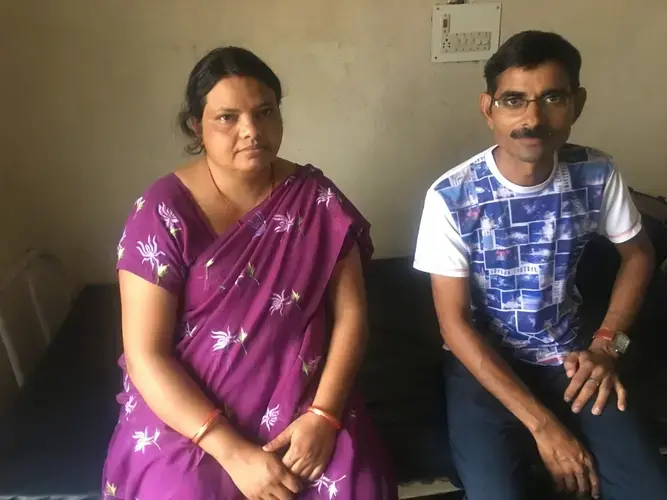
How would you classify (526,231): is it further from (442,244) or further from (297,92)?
(297,92)

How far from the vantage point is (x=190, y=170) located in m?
1.31

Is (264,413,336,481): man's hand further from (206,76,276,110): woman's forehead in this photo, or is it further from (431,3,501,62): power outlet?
(431,3,501,62): power outlet

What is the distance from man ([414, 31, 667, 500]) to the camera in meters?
1.24

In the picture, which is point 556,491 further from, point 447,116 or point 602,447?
point 447,116

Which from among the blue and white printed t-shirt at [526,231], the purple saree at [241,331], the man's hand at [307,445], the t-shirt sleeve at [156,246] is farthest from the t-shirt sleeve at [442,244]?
the t-shirt sleeve at [156,246]

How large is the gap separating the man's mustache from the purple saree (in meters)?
0.36

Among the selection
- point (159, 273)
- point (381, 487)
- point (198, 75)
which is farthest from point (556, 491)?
point (198, 75)

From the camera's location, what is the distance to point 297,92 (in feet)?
6.07

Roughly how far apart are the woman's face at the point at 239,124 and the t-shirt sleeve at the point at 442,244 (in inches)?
13.9

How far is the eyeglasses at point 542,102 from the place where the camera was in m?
1.24

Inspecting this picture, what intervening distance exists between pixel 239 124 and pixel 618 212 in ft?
2.62

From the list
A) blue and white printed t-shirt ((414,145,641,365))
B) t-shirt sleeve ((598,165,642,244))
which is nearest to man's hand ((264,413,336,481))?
blue and white printed t-shirt ((414,145,641,365))

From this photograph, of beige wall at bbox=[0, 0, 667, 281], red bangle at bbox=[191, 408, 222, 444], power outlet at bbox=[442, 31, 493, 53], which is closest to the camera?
red bangle at bbox=[191, 408, 222, 444]

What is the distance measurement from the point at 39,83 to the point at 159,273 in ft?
2.83
